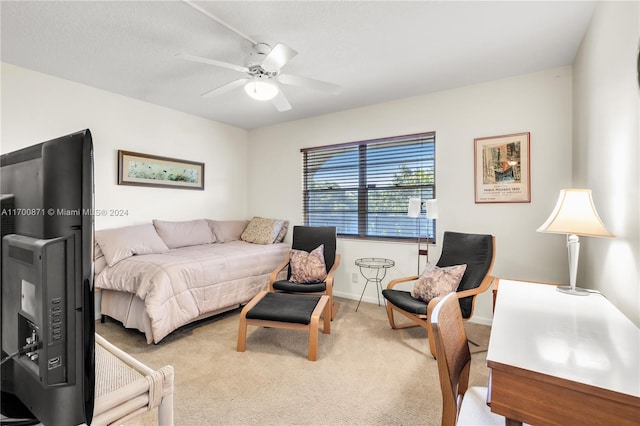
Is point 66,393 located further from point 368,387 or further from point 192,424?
point 368,387

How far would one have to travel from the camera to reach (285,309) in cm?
251

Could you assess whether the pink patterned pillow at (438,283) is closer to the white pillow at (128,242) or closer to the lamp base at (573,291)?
the lamp base at (573,291)

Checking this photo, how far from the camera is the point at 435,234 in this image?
3424 mm

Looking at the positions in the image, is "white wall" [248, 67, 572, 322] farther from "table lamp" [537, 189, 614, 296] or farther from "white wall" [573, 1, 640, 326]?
"table lamp" [537, 189, 614, 296]

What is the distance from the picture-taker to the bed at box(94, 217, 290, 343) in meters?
2.58

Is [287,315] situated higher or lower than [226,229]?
lower

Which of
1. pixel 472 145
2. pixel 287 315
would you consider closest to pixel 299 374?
pixel 287 315

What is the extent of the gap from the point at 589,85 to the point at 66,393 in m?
3.17

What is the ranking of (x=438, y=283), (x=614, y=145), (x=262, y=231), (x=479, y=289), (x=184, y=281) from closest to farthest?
(x=614, y=145)
(x=479, y=289)
(x=438, y=283)
(x=184, y=281)
(x=262, y=231)

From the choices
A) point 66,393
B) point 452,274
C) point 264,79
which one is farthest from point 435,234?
point 66,393

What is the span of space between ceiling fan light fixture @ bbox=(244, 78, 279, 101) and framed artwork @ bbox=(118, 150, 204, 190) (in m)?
2.06

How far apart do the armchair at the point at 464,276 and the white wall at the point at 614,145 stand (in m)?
0.68

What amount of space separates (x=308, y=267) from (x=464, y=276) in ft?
5.11

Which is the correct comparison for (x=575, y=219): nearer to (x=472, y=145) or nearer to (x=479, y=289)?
(x=479, y=289)
